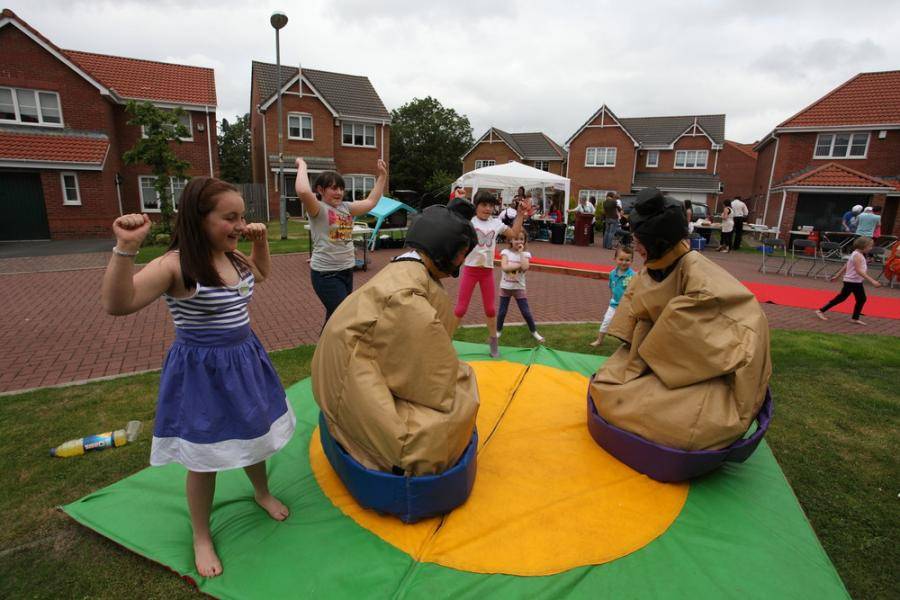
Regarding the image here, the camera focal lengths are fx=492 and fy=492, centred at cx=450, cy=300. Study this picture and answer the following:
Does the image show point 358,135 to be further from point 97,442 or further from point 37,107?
point 97,442

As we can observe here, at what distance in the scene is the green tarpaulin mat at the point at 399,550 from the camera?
2252 mm

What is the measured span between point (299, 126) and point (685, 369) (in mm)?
27257

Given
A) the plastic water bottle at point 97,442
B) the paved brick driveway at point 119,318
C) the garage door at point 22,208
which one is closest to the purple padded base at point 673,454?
the plastic water bottle at point 97,442

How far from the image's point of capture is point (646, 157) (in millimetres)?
35281

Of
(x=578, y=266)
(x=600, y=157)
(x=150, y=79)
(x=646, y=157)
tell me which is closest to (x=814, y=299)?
(x=578, y=266)

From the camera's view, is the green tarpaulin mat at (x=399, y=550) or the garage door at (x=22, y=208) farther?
the garage door at (x=22, y=208)

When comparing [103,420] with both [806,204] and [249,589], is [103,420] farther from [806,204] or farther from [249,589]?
[806,204]

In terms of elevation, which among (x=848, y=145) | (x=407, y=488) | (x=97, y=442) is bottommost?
(x=97, y=442)

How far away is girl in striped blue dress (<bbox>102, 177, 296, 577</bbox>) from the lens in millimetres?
2084

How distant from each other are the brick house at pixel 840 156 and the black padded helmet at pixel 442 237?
23174mm

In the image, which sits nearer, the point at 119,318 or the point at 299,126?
the point at 119,318

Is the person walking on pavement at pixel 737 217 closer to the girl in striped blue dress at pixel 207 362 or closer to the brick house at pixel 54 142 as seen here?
the girl in striped blue dress at pixel 207 362

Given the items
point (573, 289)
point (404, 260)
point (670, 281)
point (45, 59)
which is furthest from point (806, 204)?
point (45, 59)

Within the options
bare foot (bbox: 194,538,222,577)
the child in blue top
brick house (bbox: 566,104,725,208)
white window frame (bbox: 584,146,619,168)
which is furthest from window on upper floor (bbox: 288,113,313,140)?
bare foot (bbox: 194,538,222,577)
